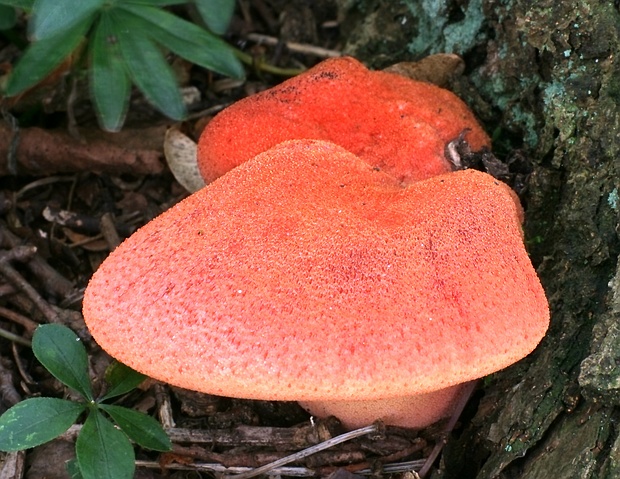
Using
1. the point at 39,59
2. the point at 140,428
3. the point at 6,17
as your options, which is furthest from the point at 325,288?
the point at 6,17

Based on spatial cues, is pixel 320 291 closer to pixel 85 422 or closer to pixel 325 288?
pixel 325 288

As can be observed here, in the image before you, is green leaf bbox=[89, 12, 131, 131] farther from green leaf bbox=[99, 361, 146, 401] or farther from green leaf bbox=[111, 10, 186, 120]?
green leaf bbox=[99, 361, 146, 401]

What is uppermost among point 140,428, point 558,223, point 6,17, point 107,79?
point 6,17

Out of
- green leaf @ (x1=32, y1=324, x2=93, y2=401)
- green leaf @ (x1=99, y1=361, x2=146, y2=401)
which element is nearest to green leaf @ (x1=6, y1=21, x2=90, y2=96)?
green leaf @ (x1=32, y1=324, x2=93, y2=401)

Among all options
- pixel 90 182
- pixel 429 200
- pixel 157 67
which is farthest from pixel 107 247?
pixel 429 200

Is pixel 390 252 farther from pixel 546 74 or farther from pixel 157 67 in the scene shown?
pixel 157 67

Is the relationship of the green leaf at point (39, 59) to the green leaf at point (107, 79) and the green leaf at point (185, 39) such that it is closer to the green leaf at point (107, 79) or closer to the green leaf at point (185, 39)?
the green leaf at point (107, 79)
